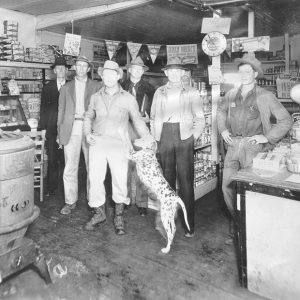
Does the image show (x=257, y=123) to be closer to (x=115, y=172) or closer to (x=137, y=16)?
(x=115, y=172)

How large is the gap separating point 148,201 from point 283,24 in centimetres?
749

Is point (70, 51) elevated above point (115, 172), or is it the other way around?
point (70, 51)

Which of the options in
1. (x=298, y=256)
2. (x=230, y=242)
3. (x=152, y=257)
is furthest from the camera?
(x=230, y=242)

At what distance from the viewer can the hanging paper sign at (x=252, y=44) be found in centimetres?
567

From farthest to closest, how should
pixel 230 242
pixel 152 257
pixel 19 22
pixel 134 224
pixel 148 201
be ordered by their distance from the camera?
pixel 19 22 < pixel 148 201 < pixel 134 224 < pixel 230 242 < pixel 152 257

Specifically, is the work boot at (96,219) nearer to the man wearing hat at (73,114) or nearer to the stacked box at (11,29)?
the man wearing hat at (73,114)

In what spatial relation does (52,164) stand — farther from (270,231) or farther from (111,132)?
(270,231)

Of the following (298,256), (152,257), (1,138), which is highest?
(1,138)

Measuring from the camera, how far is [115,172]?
4.29 m

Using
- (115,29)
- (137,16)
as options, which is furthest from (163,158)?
(115,29)

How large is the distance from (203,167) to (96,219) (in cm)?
228

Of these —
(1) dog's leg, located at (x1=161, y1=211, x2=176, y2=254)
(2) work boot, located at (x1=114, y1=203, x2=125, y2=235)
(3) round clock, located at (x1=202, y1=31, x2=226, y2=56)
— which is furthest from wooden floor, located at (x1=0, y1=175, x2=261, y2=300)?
(3) round clock, located at (x1=202, y1=31, x2=226, y2=56)

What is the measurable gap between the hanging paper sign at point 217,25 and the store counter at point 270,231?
312cm

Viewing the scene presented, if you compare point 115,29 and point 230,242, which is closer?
point 230,242
